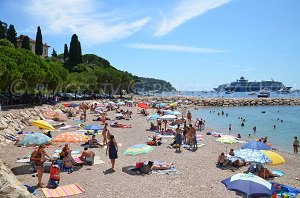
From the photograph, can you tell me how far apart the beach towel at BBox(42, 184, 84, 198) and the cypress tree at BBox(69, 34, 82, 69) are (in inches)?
2984

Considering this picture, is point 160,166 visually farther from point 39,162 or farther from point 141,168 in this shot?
point 39,162

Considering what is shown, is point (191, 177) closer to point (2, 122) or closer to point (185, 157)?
point (185, 157)

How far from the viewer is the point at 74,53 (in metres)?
85.3

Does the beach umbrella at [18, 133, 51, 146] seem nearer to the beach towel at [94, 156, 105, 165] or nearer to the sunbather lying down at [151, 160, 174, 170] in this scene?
the beach towel at [94, 156, 105, 165]

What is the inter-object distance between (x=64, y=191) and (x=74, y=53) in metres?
77.9

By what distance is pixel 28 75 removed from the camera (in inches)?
1372

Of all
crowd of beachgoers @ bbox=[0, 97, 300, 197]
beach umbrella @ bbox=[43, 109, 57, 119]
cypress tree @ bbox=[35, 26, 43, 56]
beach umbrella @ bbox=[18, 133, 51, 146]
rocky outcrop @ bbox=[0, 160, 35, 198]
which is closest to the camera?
rocky outcrop @ bbox=[0, 160, 35, 198]

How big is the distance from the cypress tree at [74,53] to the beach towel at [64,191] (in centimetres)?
7580

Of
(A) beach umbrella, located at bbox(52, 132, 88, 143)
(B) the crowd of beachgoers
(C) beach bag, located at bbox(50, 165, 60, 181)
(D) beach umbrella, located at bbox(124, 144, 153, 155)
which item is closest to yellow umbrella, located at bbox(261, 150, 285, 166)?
(B) the crowd of beachgoers

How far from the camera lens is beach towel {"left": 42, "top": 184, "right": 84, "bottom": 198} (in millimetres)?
10594

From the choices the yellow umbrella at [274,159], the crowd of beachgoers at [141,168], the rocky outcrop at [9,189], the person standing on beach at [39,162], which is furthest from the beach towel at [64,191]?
the yellow umbrella at [274,159]

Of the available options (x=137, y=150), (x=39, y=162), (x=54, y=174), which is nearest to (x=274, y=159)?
(x=137, y=150)

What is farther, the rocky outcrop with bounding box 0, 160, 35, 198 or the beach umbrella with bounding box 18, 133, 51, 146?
the beach umbrella with bounding box 18, 133, 51, 146

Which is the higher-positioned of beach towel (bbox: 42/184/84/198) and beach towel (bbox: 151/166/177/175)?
beach towel (bbox: 42/184/84/198)
